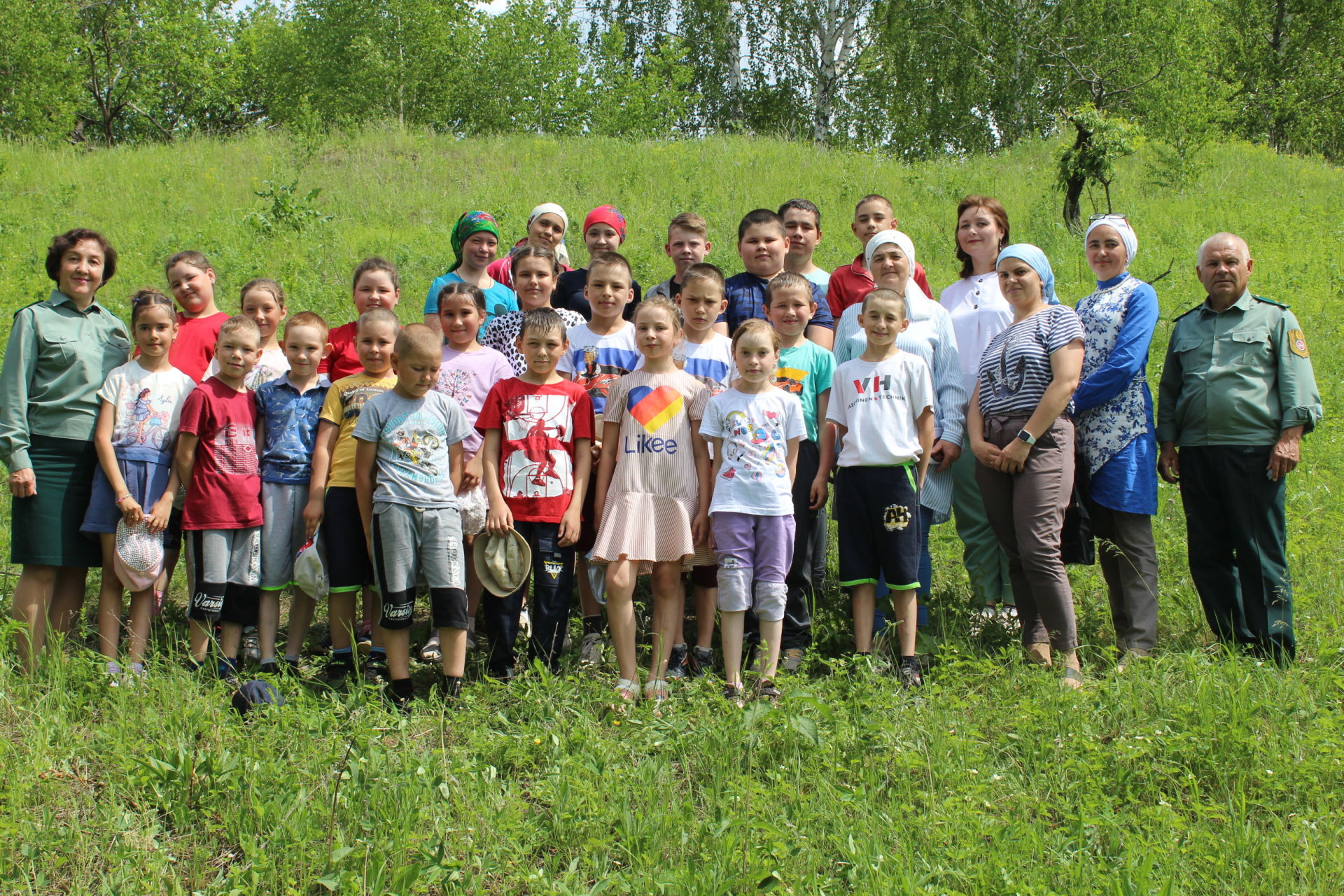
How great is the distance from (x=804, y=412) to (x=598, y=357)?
1.07 m

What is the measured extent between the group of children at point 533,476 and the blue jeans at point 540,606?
0.01m

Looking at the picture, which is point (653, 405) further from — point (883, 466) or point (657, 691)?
point (657, 691)

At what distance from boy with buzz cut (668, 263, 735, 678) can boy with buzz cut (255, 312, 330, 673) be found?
1.76 m

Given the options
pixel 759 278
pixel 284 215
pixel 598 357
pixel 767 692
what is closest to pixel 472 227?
pixel 598 357

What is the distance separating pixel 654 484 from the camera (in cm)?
→ 430

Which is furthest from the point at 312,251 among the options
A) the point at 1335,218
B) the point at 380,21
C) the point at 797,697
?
the point at 380,21

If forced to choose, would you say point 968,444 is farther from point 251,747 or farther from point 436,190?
point 436,190

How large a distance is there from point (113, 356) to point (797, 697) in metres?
3.54

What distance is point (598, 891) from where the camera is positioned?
2682mm

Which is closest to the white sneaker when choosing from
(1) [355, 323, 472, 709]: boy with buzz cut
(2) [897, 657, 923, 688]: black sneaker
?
(1) [355, 323, 472, 709]: boy with buzz cut

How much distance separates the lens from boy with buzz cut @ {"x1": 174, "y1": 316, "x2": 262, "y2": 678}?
14.1 feet

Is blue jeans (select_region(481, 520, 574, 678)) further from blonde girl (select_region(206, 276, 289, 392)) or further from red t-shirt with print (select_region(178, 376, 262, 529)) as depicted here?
blonde girl (select_region(206, 276, 289, 392))

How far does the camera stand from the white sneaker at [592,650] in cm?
456

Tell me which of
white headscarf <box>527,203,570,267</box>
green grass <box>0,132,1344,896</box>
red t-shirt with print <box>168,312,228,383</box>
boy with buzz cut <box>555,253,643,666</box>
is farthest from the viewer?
white headscarf <box>527,203,570,267</box>
